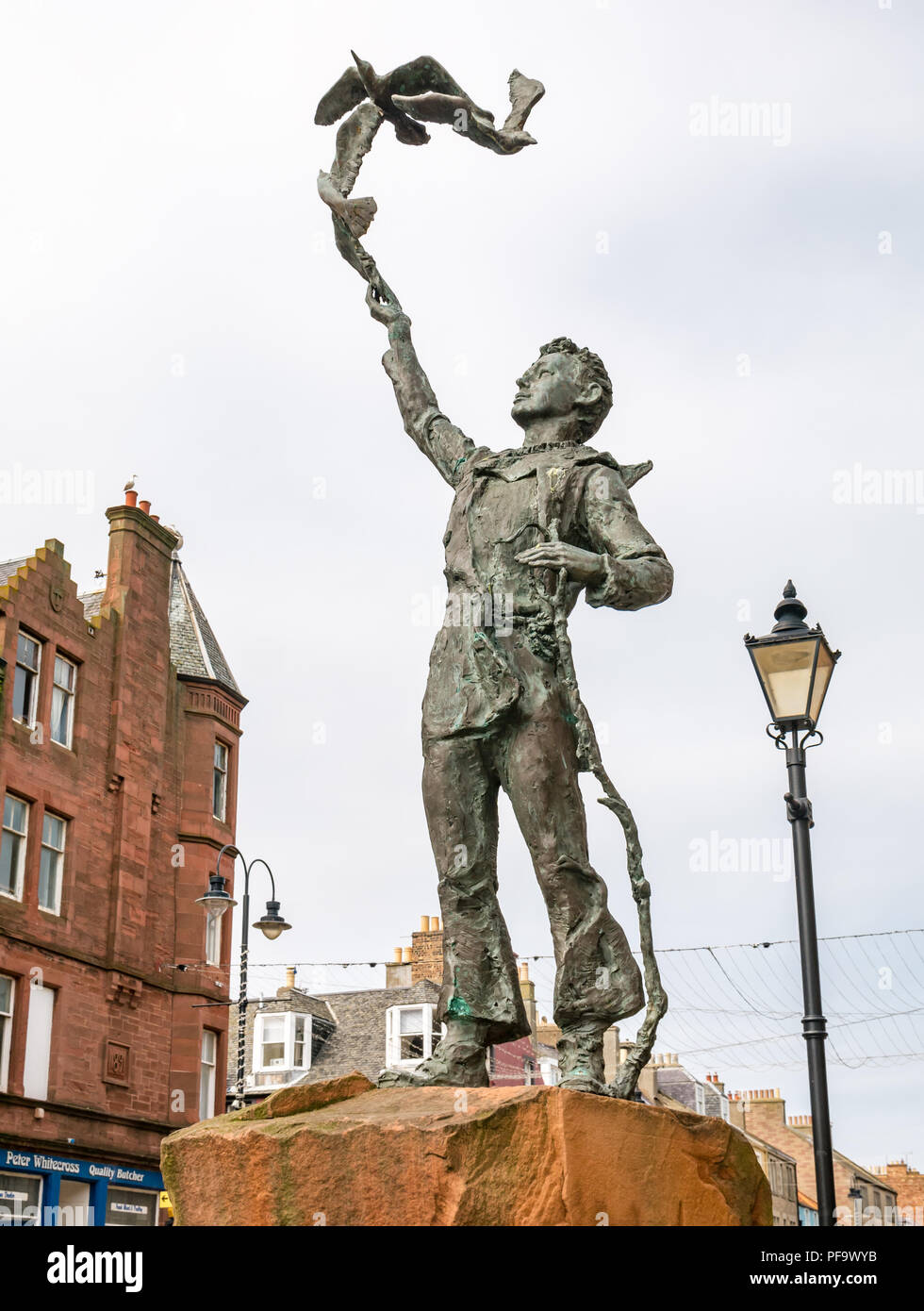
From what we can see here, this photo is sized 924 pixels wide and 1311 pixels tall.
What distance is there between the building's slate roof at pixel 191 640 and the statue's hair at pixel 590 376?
78.9ft

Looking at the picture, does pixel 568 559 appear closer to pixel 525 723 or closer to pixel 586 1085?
pixel 525 723

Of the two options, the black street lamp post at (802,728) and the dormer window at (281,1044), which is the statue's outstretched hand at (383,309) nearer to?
the black street lamp post at (802,728)

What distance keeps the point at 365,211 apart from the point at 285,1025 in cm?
3208

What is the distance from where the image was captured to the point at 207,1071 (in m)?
27.7

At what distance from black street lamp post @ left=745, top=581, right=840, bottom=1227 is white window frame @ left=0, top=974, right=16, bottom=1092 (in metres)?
17.2

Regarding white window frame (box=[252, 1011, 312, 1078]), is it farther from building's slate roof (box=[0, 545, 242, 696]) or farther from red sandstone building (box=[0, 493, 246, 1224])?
building's slate roof (box=[0, 545, 242, 696])

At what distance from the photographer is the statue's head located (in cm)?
573

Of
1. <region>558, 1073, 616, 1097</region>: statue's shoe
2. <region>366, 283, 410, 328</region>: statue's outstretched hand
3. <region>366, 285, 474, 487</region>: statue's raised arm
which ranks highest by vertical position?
<region>366, 283, 410, 328</region>: statue's outstretched hand

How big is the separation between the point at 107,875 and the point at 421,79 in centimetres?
2108

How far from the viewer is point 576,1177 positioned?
4402mm

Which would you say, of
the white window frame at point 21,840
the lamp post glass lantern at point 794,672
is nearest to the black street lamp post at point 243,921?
the white window frame at point 21,840

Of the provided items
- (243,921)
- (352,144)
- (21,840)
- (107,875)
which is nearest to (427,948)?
(107,875)

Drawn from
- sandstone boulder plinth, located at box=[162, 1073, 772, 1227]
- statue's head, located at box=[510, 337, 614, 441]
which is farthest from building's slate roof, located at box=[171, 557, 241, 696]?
→ sandstone boulder plinth, located at box=[162, 1073, 772, 1227]
